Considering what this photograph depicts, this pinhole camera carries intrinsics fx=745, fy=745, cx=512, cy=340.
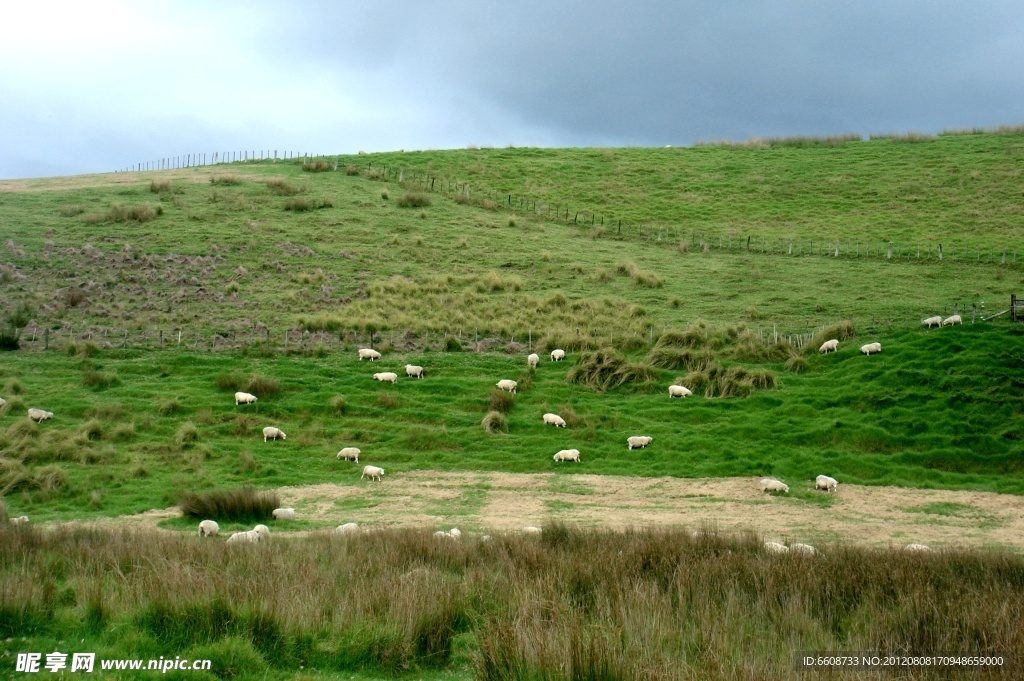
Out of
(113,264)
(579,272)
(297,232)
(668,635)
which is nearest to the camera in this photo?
(668,635)

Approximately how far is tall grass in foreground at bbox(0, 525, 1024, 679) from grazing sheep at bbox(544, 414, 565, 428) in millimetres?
14784

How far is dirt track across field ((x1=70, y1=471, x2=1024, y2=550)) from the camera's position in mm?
16375

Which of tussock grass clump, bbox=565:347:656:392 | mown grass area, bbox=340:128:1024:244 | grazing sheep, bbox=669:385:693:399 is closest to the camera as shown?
grazing sheep, bbox=669:385:693:399

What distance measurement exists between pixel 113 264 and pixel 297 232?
1183 cm

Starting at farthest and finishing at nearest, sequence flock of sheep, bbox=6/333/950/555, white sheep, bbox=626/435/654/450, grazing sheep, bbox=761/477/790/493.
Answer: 1. white sheep, bbox=626/435/654/450
2. grazing sheep, bbox=761/477/790/493
3. flock of sheep, bbox=6/333/950/555

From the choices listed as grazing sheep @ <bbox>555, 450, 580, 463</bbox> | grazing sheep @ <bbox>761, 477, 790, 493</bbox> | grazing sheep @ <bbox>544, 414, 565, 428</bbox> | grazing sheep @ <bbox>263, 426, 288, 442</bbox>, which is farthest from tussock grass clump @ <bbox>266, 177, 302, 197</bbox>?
grazing sheep @ <bbox>761, 477, 790, 493</bbox>

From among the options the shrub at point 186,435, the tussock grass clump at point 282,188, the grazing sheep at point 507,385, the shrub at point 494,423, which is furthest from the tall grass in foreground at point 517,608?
the tussock grass clump at point 282,188

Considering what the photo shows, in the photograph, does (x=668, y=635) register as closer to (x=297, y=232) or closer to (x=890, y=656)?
(x=890, y=656)

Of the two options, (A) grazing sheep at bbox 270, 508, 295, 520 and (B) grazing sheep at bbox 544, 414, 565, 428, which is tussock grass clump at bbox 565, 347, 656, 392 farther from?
(A) grazing sheep at bbox 270, 508, 295, 520

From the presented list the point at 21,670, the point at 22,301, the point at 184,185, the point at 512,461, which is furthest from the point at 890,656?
the point at 184,185

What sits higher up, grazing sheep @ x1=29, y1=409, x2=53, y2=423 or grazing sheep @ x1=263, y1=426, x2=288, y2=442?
grazing sheep @ x1=29, y1=409, x2=53, y2=423

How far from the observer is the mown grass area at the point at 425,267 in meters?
35.3

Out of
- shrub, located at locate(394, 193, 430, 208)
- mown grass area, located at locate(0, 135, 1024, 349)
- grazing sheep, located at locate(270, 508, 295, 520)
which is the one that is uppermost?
shrub, located at locate(394, 193, 430, 208)

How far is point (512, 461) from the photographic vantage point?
76.7 feet
